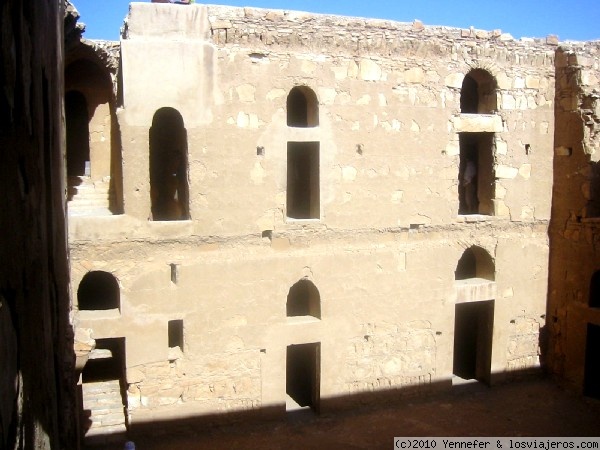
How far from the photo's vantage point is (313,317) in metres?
9.58

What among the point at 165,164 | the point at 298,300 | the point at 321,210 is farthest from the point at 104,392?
the point at 321,210

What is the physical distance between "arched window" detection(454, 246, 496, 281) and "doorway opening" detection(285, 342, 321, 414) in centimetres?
374

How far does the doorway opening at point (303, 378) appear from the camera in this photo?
973cm

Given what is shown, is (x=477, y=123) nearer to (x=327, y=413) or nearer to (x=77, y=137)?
(x=327, y=413)

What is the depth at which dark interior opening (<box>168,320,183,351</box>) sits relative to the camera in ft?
28.9

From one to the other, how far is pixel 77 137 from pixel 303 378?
6.46 m

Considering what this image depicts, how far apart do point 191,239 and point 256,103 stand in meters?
2.39

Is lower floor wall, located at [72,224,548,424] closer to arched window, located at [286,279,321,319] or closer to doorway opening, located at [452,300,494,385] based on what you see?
doorway opening, located at [452,300,494,385]

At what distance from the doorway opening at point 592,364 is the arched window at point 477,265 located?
2.06m

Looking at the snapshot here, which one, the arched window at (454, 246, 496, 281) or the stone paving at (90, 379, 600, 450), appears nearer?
the stone paving at (90, 379, 600, 450)

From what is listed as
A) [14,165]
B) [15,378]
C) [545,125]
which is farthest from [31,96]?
[545,125]

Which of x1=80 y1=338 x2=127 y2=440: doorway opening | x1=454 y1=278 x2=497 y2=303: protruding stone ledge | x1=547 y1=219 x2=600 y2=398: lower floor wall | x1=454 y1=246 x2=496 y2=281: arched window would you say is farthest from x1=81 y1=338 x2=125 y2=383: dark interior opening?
x1=547 y1=219 x2=600 y2=398: lower floor wall

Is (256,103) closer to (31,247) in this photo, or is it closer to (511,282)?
(511,282)

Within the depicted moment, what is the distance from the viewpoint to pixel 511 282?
10.8m
